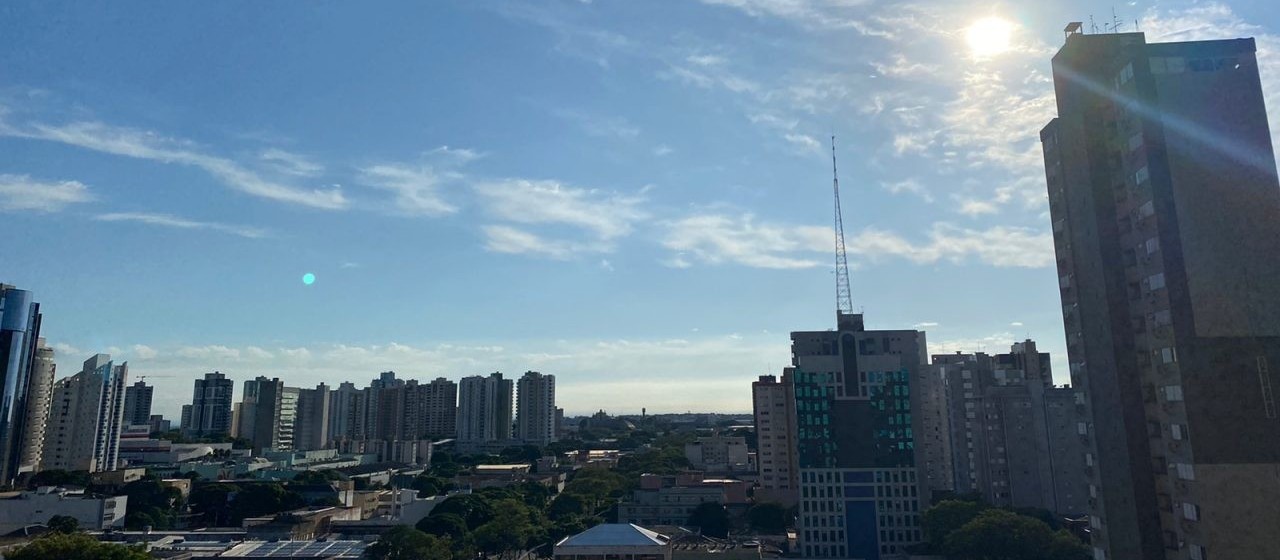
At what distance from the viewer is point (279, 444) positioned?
18212 centimetres

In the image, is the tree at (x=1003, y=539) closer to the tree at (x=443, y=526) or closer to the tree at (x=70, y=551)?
the tree at (x=443, y=526)

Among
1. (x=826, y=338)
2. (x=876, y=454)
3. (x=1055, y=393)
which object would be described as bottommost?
(x=876, y=454)

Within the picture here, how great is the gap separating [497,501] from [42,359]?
87926 millimetres

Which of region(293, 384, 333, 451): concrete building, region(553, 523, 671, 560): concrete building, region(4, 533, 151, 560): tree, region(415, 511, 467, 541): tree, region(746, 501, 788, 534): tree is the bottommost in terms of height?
region(746, 501, 788, 534): tree

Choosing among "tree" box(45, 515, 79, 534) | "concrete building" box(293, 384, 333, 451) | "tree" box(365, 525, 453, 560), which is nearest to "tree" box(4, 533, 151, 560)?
"tree" box(365, 525, 453, 560)

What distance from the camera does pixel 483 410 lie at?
19238 cm

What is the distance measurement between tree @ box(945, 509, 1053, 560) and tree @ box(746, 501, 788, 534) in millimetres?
26754

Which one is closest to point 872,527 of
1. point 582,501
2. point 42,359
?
point 582,501

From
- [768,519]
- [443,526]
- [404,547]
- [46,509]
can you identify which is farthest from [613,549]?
[46,509]

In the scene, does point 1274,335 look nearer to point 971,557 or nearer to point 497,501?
point 971,557

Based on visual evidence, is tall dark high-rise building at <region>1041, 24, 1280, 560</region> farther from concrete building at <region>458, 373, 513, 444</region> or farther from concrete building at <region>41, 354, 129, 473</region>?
concrete building at <region>458, 373, 513, 444</region>

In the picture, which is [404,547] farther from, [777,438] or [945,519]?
[777,438]

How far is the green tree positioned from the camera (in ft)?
194

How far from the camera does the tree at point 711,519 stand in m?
78.0
